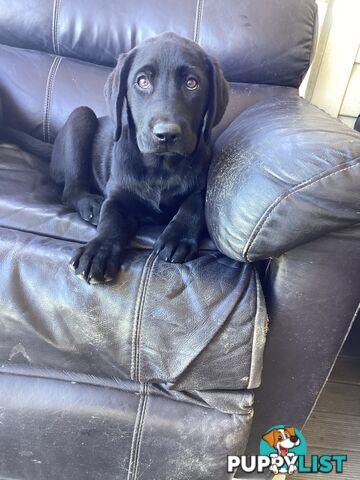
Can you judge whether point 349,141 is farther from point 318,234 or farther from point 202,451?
point 202,451

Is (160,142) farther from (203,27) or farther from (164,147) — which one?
(203,27)

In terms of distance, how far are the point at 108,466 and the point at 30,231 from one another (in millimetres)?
594

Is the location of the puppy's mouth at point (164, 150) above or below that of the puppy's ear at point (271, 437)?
above

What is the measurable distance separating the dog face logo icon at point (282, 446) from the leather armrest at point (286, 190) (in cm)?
49

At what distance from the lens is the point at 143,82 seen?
1.19 m

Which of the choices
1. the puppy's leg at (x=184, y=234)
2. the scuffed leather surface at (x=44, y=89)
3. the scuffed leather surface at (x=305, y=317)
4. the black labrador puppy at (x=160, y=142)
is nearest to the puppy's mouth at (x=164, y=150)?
the black labrador puppy at (x=160, y=142)

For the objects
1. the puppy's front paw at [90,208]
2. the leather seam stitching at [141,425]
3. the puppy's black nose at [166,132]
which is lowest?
the leather seam stitching at [141,425]

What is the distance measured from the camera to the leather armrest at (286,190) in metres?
0.78

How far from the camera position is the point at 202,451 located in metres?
0.99

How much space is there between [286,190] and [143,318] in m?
0.39

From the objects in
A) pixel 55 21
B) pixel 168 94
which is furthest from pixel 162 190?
pixel 55 21

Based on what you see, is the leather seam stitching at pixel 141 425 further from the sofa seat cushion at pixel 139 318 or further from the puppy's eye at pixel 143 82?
the puppy's eye at pixel 143 82

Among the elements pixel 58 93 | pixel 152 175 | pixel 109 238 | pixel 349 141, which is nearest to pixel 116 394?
pixel 109 238
